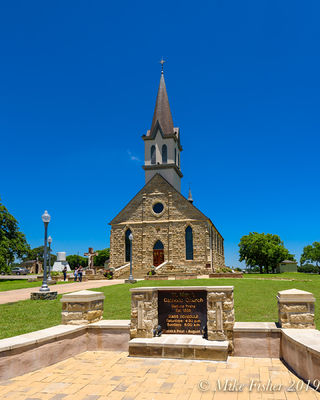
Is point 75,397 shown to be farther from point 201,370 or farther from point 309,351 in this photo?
point 309,351

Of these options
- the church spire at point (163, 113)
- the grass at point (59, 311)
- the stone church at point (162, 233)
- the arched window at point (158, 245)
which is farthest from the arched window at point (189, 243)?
the grass at point (59, 311)

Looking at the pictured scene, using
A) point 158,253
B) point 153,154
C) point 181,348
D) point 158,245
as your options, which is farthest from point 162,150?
point 181,348

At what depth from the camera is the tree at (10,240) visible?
41.3m

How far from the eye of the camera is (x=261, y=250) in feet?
213

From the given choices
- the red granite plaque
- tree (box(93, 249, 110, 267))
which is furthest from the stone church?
tree (box(93, 249, 110, 267))

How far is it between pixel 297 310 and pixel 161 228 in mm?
31798

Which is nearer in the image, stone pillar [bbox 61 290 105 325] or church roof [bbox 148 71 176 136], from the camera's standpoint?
stone pillar [bbox 61 290 105 325]

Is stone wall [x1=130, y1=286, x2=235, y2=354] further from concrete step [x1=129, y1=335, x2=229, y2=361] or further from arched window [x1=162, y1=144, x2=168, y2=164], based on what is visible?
arched window [x1=162, y1=144, x2=168, y2=164]

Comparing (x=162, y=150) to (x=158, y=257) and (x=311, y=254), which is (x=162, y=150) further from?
(x=311, y=254)

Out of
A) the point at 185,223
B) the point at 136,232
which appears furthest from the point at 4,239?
the point at 185,223

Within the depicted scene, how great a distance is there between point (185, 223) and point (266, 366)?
31658 mm

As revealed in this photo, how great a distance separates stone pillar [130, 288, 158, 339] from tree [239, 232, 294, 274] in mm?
60761

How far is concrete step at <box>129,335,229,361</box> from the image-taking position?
22.9ft

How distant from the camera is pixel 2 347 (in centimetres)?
606
